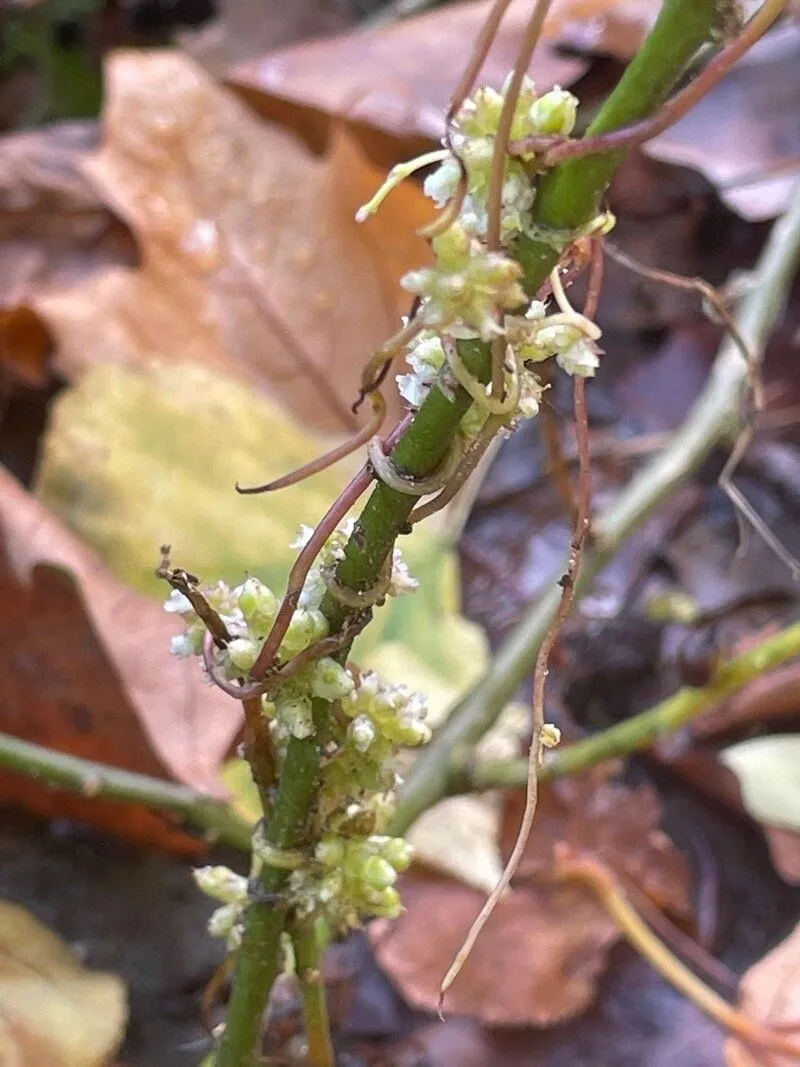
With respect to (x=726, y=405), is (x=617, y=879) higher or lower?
lower

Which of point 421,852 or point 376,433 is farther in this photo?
point 421,852

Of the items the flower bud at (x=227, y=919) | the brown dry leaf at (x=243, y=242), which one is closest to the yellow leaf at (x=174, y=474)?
the brown dry leaf at (x=243, y=242)

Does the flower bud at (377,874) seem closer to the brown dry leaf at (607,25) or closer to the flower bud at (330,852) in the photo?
the flower bud at (330,852)

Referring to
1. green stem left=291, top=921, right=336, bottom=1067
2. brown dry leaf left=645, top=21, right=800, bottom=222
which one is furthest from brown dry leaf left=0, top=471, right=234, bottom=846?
brown dry leaf left=645, top=21, right=800, bottom=222

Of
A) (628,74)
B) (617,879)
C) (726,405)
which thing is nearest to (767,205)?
(726,405)

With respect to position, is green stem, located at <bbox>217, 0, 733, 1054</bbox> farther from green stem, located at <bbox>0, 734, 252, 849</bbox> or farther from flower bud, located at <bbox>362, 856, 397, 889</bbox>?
green stem, located at <bbox>0, 734, 252, 849</bbox>

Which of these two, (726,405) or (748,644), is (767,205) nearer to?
(726,405)

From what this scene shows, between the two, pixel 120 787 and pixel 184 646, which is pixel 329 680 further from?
pixel 120 787
